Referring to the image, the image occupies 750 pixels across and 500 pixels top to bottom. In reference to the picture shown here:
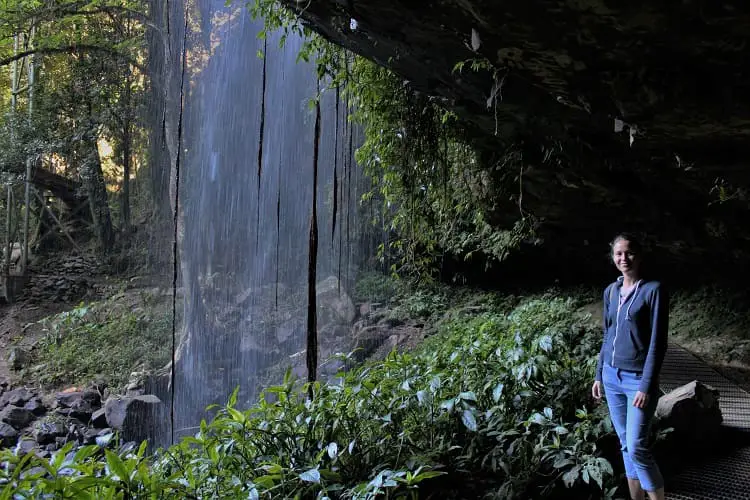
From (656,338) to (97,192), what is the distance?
14566 mm

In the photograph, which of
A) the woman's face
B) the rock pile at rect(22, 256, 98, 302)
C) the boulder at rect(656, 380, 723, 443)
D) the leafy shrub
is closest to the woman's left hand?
the woman's face

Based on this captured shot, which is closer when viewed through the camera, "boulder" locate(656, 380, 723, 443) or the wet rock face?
the wet rock face

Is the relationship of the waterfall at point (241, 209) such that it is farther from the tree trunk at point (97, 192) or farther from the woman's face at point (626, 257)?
the woman's face at point (626, 257)

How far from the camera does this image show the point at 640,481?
7.52 ft

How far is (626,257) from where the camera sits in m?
2.34

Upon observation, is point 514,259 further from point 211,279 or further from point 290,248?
point 211,279

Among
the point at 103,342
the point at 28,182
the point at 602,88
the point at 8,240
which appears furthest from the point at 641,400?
A: the point at 8,240

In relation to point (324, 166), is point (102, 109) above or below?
above

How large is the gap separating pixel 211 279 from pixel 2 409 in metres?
4.85

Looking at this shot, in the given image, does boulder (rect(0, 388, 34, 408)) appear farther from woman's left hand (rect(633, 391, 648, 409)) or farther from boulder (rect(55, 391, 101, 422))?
woman's left hand (rect(633, 391, 648, 409))

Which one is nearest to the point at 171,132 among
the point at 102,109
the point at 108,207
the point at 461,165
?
the point at 102,109

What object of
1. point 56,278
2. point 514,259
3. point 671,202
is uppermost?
point 671,202

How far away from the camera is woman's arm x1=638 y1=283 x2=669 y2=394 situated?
2.19 meters

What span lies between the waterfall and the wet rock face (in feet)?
21.0
